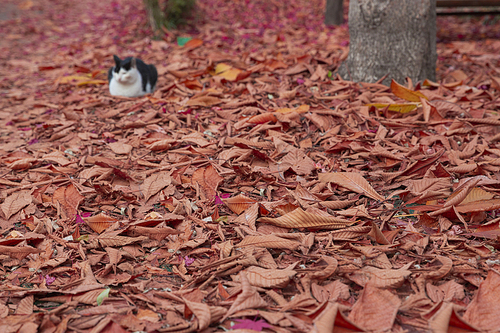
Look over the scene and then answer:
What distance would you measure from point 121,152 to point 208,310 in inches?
68.1

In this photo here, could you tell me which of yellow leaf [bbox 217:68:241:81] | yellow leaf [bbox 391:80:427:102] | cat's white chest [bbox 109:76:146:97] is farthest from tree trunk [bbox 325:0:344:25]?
cat's white chest [bbox 109:76:146:97]

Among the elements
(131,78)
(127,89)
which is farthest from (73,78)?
(131,78)

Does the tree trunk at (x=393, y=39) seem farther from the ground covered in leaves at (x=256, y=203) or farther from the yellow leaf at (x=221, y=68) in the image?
the yellow leaf at (x=221, y=68)

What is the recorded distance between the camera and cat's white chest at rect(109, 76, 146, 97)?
4121 millimetres

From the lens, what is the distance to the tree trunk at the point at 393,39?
3775 mm

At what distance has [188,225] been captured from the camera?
2.30 meters

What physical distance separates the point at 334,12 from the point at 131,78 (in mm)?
4007

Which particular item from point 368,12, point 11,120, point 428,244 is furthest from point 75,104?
point 428,244

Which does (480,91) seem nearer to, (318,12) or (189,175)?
(189,175)

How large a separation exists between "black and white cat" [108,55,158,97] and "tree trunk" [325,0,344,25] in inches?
144

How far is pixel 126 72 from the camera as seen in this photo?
156 inches

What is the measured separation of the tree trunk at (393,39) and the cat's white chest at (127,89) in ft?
6.76

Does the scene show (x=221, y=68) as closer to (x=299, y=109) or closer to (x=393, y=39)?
(x=299, y=109)

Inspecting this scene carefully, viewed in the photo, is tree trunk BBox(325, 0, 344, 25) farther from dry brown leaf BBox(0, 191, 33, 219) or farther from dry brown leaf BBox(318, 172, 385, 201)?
dry brown leaf BBox(0, 191, 33, 219)
